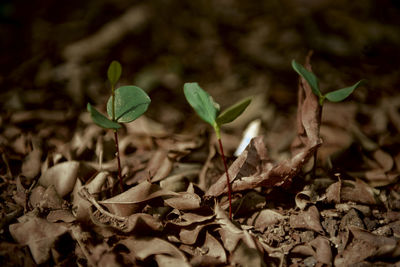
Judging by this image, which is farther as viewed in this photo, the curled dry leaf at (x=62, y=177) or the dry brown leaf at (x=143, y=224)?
the curled dry leaf at (x=62, y=177)

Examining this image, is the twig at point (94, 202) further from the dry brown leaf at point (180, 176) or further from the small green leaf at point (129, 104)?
the small green leaf at point (129, 104)

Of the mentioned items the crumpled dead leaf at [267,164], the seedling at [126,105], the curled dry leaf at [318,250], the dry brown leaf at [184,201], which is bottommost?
the curled dry leaf at [318,250]

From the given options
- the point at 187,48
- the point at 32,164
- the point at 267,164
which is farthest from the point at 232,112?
the point at 187,48

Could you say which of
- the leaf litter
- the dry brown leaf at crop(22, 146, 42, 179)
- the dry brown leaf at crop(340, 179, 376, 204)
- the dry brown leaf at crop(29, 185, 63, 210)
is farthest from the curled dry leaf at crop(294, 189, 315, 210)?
the dry brown leaf at crop(22, 146, 42, 179)

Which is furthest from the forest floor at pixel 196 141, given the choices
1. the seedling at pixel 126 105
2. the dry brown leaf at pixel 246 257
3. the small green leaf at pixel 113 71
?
the small green leaf at pixel 113 71

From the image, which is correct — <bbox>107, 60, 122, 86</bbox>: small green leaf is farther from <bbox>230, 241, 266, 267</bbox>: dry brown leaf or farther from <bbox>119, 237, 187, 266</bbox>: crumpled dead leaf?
<bbox>230, 241, 266, 267</bbox>: dry brown leaf

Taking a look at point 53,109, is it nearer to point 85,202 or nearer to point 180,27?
point 85,202

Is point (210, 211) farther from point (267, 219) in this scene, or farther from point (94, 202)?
point (94, 202)
